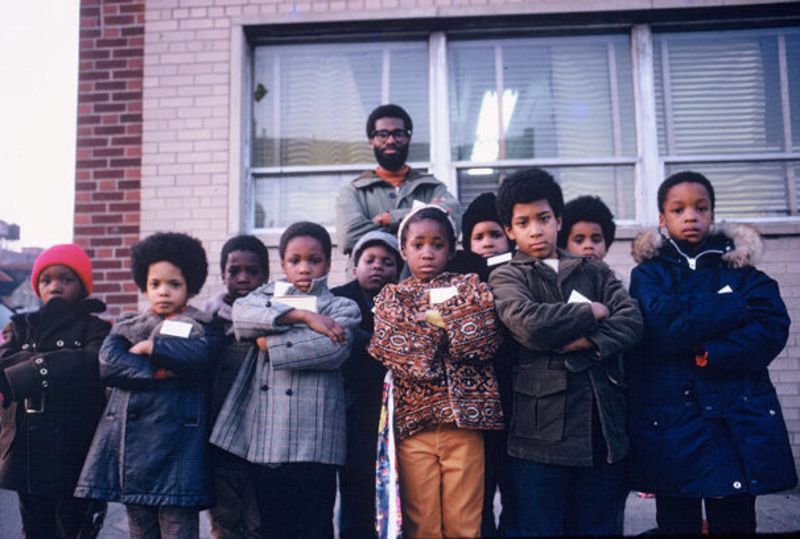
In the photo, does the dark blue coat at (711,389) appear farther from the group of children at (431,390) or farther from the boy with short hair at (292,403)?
the boy with short hair at (292,403)

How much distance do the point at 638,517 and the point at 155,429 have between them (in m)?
2.92

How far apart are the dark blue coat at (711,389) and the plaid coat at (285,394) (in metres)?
1.27

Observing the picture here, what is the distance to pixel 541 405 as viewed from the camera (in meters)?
2.60

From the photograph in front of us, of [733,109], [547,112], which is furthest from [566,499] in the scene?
[733,109]

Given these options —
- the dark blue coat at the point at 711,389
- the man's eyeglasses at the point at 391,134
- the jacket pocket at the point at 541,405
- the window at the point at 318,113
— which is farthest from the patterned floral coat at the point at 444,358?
the window at the point at 318,113

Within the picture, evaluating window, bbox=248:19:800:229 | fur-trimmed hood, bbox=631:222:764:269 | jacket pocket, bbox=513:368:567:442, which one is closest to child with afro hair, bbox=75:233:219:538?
jacket pocket, bbox=513:368:567:442

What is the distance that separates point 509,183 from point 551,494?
1.30m

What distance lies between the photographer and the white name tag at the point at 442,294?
2781mm

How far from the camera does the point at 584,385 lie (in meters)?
2.61

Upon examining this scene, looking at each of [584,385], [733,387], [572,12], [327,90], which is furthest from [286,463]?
[572,12]

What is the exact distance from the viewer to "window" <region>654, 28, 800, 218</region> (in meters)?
5.47

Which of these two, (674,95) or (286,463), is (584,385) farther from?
(674,95)

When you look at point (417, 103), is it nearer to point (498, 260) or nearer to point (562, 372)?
point (498, 260)

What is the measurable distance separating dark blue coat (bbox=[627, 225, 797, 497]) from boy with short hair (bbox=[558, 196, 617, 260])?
71 cm
